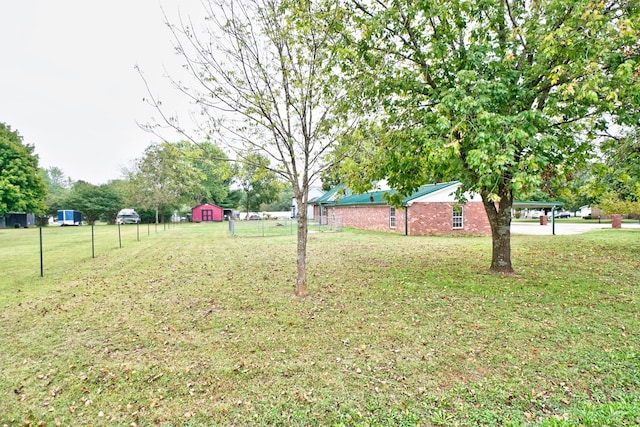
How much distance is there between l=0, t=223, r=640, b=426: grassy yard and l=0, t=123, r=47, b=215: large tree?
34207 mm

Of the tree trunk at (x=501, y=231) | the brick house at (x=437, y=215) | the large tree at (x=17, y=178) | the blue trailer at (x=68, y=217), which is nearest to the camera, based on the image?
the tree trunk at (x=501, y=231)

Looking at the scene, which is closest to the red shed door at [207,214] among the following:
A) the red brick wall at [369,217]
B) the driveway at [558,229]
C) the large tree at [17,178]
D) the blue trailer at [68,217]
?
the blue trailer at [68,217]

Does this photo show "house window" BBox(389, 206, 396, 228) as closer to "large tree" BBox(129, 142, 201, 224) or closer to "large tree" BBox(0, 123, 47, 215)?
"large tree" BBox(129, 142, 201, 224)

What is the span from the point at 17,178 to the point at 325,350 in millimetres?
43791

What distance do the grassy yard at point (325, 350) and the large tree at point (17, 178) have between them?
34.2 meters

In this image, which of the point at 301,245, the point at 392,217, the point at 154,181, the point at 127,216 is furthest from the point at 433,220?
the point at 127,216

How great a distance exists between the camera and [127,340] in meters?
4.33

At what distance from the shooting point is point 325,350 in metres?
3.96

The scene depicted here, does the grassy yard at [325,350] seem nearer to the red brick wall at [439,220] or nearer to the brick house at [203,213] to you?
the red brick wall at [439,220]

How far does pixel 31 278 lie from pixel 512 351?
10638 mm

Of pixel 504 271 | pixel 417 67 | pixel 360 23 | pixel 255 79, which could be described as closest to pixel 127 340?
pixel 255 79

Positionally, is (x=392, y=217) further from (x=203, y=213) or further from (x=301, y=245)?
(x=203, y=213)

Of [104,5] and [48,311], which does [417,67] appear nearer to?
[104,5]

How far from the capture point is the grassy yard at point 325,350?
281cm
